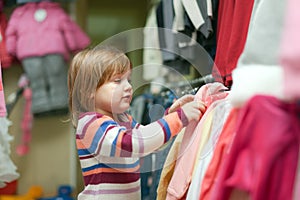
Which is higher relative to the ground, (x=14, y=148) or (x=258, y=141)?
(x=258, y=141)

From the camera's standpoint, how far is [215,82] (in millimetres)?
1293

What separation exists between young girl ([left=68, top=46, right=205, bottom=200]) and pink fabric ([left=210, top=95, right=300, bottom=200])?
1.29 ft

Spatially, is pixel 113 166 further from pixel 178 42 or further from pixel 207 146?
pixel 178 42

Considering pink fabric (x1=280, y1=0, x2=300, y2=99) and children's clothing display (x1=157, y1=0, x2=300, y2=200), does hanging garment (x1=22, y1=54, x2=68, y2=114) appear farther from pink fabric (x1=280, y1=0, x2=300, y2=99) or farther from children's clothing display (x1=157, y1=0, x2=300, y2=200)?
pink fabric (x1=280, y1=0, x2=300, y2=99)

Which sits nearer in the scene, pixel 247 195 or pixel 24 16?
pixel 247 195

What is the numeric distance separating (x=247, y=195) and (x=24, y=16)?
178 centimetres

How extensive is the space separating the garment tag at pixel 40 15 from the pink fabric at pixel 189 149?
52.9 inches

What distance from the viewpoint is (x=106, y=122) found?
1.26 meters

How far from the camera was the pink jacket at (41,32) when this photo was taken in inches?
93.6

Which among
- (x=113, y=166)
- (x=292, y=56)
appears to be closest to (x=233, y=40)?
(x=113, y=166)

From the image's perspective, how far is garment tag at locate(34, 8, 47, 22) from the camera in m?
2.41

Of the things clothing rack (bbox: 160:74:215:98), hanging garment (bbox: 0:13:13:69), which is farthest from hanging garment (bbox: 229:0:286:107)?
hanging garment (bbox: 0:13:13:69)

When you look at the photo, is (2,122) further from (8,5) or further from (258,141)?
(258,141)

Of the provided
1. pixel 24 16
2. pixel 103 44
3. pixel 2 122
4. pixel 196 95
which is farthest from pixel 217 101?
Result: pixel 24 16
